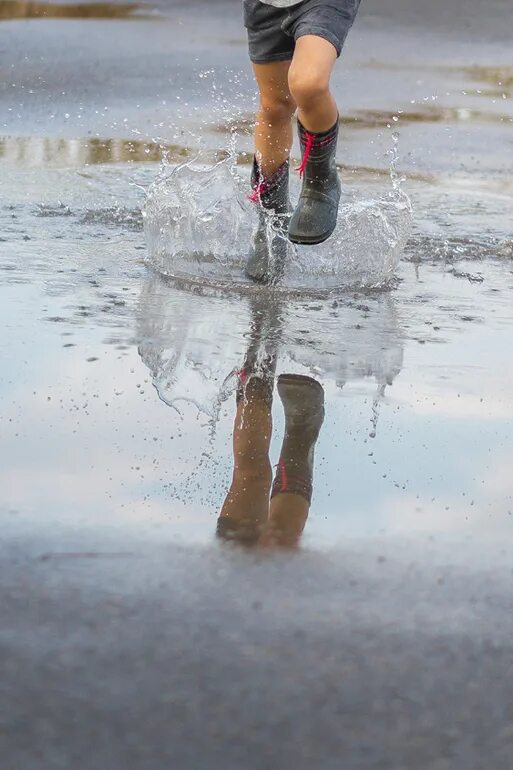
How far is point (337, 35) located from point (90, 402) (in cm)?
179

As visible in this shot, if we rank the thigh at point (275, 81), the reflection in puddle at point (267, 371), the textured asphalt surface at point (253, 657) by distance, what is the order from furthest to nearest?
the thigh at point (275, 81), the reflection in puddle at point (267, 371), the textured asphalt surface at point (253, 657)

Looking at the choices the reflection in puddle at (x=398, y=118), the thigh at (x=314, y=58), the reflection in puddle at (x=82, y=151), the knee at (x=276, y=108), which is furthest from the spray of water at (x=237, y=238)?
the reflection in puddle at (x=398, y=118)

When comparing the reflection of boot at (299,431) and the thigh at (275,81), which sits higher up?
the thigh at (275,81)

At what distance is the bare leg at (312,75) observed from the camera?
182 inches

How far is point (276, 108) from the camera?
5.25 metres

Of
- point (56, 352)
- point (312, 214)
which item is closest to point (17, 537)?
point (56, 352)

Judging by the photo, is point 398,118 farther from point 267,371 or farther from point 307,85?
point 267,371

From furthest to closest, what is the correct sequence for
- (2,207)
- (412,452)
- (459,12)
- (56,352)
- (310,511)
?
(459,12), (2,207), (56,352), (412,452), (310,511)

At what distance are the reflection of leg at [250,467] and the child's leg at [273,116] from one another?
5.40 ft

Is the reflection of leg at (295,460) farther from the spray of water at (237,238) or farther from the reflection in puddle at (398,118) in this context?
the reflection in puddle at (398,118)

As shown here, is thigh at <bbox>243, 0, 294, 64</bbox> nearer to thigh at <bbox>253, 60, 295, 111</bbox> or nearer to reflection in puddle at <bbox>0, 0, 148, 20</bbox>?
thigh at <bbox>253, 60, 295, 111</bbox>

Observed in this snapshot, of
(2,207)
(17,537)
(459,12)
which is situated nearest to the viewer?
(17,537)

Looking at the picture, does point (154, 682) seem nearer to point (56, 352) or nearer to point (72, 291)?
point (56, 352)

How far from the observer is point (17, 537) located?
2867mm
